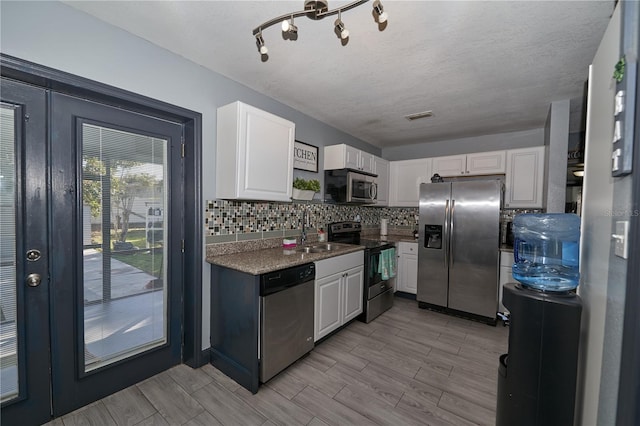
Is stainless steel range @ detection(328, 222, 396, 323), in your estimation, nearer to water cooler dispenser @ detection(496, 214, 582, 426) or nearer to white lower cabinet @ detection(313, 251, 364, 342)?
white lower cabinet @ detection(313, 251, 364, 342)

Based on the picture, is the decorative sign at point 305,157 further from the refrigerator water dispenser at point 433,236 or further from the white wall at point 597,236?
the white wall at point 597,236

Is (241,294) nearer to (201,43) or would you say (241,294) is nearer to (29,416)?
(29,416)

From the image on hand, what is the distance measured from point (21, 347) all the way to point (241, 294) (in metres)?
1.23

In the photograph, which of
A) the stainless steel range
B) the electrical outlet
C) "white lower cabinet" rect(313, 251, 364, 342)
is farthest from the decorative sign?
the electrical outlet

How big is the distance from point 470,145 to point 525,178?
3.28 feet

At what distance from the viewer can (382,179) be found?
422 cm

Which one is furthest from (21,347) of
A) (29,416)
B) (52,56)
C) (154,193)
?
(52,56)

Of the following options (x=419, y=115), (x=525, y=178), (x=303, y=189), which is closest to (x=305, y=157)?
(x=303, y=189)

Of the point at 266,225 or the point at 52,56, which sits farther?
the point at 266,225

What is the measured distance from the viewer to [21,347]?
1488mm

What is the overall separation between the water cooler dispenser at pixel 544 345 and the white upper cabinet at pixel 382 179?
2.74 meters

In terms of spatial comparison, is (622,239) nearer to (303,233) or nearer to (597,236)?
(597,236)

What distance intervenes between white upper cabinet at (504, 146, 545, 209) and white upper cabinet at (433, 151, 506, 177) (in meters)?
0.11

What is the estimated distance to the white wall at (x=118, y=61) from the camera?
1.37 metres
